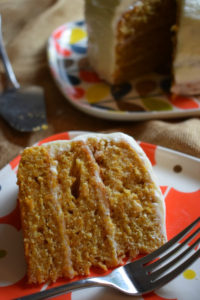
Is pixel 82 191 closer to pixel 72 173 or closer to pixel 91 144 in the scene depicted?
pixel 72 173

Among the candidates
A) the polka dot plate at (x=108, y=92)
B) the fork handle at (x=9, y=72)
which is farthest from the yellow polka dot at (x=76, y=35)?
the fork handle at (x=9, y=72)

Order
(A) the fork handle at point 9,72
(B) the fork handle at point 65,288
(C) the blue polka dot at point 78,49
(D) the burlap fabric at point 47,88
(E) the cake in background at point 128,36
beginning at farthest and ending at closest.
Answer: (C) the blue polka dot at point 78,49 → (A) the fork handle at point 9,72 → (E) the cake in background at point 128,36 → (D) the burlap fabric at point 47,88 → (B) the fork handle at point 65,288

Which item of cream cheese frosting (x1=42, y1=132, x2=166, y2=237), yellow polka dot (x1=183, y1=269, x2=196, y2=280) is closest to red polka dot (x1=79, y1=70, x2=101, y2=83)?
cream cheese frosting (x1=42, y1=132, x2=166, y2=237)

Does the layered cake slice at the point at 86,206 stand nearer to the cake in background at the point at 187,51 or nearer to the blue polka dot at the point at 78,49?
the cake in background at the point at 187,51

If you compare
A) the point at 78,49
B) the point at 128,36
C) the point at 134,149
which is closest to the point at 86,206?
the point at 134,149

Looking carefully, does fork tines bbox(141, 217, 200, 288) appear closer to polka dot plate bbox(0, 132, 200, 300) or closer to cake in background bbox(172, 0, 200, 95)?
polka dot plate bbox(0, 132, 200, 300)
